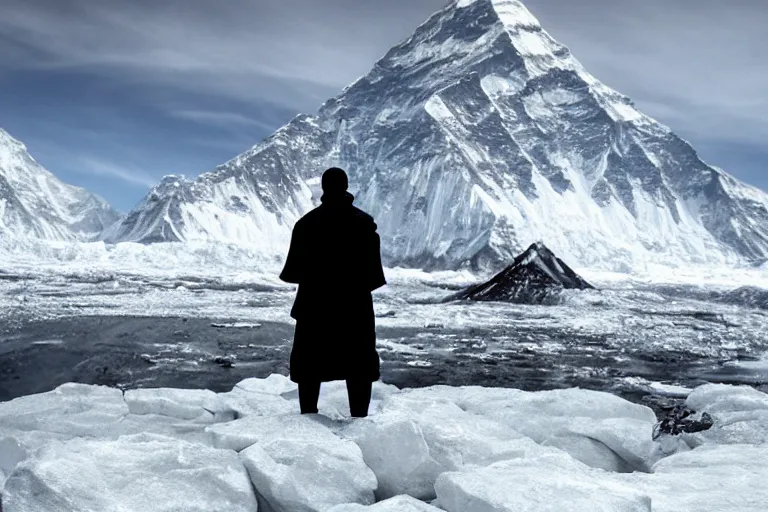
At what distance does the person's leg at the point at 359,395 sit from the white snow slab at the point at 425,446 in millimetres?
389

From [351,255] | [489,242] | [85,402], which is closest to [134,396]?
[85,402]

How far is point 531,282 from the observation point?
42281mm

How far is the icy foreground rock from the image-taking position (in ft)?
10.2

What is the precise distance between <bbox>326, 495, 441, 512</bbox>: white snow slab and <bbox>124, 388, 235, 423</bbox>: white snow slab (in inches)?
104

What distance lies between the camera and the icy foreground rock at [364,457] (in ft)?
10.2

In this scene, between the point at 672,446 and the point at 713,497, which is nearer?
the point at 713,497

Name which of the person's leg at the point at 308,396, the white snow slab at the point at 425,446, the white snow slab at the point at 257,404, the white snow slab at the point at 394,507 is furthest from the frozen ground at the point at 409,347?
the white snow slab at the point at 394,507

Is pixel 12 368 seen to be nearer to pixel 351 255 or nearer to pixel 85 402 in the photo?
pixel 85 402

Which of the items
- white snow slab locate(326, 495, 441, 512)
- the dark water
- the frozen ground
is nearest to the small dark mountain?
the frozen ground

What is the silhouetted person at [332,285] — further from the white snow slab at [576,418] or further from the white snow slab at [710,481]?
the white snow slab at [710,481]

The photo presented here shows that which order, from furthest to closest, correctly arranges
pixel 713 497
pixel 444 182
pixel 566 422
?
pixel 444 182 → pixel 566 422 → pixel 713 497

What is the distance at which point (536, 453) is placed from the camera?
4164 mm

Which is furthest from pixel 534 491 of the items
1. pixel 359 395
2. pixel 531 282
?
pixel 531 282

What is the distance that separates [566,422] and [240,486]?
3.21 m
